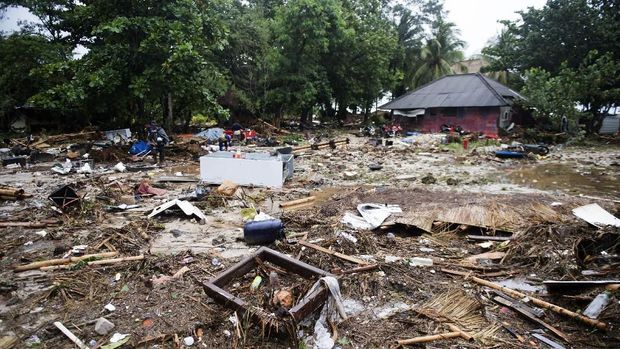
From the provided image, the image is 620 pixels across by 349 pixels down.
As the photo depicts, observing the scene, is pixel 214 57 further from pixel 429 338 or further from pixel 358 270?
pixel 429 338

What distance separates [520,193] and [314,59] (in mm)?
19761

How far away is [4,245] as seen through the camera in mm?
5047

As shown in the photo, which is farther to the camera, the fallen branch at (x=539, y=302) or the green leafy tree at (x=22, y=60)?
the green leafy tree at (x=22, y=60)

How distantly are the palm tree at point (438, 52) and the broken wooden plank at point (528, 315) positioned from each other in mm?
32022

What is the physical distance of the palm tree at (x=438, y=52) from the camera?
1249 inches

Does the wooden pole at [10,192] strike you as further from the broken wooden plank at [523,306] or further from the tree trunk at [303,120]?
the tree trunk at [303,120]

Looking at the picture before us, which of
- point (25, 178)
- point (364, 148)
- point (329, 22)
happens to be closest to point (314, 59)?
point (329, 22)

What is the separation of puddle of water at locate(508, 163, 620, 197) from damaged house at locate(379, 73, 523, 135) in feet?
36.7

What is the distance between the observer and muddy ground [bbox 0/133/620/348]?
124 inches

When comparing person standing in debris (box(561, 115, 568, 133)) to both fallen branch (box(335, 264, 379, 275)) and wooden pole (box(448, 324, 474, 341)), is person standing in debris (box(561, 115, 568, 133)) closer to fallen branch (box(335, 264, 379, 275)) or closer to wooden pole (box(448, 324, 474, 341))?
fallen branch (box(335, 264, 379, 275))

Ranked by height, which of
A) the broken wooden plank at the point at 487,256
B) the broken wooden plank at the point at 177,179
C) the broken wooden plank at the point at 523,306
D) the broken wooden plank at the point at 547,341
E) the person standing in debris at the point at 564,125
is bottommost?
the broken wooden plank at the point at 547,341

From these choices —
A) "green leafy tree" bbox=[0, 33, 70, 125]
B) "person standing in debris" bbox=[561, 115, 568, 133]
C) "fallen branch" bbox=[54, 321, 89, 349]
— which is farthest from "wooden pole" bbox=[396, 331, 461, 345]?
"green leafy tree" bbox=[0, 33, 70, 125]

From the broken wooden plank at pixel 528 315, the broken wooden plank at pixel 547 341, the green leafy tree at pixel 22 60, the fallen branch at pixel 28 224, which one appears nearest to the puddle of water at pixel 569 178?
the broken wooden plank at pixel 528 315

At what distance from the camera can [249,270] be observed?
4.00 meters
